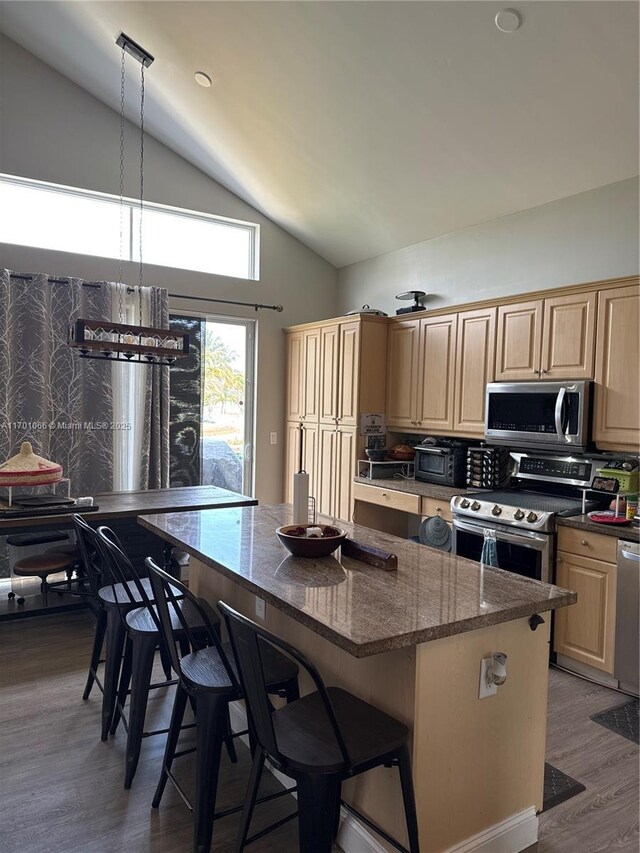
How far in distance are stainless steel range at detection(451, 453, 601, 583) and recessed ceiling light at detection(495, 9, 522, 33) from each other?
96.6 inches

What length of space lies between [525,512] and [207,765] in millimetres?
2294

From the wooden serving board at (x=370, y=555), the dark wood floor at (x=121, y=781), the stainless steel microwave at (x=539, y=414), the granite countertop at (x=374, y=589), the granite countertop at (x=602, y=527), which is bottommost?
the dark wood floor at (x=121, y=781)

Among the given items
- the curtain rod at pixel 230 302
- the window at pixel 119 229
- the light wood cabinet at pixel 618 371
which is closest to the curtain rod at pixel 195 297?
the curtain rod at pixel 230 302

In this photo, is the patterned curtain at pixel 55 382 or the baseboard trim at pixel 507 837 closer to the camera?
the baseboard trim at pixel 507 837

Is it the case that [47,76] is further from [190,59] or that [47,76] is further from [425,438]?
[425,438]

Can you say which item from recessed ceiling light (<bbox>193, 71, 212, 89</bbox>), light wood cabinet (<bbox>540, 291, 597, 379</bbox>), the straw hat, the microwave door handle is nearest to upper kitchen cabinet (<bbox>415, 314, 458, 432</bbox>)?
light wood cabinet (<bbox>540, 291, 597, 379</bbox>)

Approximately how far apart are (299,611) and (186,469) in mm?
4060

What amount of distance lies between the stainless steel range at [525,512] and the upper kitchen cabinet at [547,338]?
0.62 metres

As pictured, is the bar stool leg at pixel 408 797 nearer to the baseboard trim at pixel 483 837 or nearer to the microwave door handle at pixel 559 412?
the baseboard trim at pixel 483 837

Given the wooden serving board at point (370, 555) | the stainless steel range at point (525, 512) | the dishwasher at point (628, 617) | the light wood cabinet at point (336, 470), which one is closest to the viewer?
the wooden serving board at point (370, 555)

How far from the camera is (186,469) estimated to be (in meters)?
5.58

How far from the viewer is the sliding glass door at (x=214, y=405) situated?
5.52 meters

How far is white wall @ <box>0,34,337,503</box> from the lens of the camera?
15.3ft

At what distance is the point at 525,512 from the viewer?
137 inches
